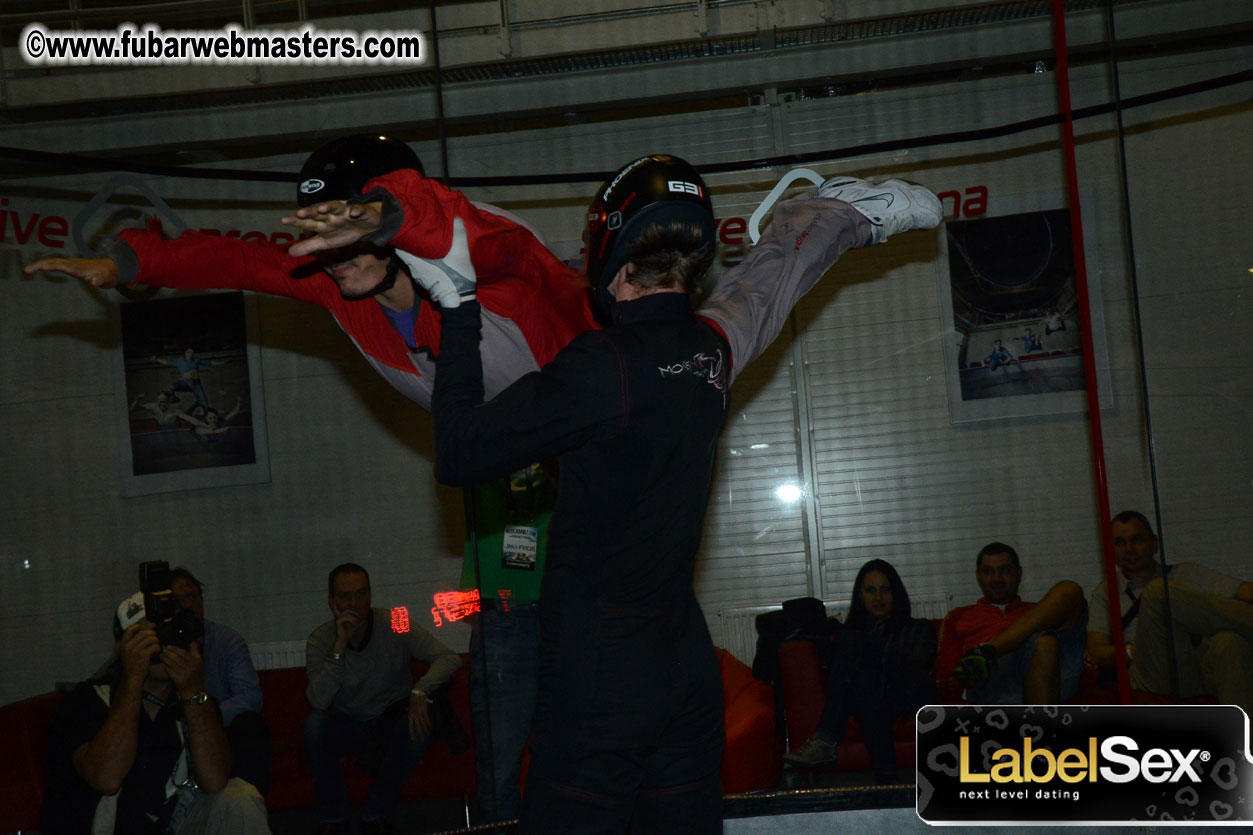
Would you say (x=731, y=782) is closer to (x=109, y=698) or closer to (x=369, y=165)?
(x=109, y=698)

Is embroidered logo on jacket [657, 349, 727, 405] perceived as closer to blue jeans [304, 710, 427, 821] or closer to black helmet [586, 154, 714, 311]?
black helmet [586, 154, 714, 311]

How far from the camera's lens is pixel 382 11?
3.31 metres

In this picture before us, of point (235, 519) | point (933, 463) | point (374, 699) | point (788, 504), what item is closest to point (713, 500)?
point (788, 504)

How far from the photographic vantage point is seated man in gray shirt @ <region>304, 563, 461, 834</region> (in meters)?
3.26

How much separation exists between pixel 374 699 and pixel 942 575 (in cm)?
206

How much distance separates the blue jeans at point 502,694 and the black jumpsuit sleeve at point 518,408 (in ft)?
4.24

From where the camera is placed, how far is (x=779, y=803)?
2373 mm

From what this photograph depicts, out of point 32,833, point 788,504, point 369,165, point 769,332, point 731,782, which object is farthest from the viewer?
point 788,504

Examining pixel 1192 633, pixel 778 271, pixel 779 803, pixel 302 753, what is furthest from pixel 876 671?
pixel 778 271

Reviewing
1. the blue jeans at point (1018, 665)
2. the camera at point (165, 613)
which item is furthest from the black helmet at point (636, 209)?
the blue jeans at point (1018, 665)

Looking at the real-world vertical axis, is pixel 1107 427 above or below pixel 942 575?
above

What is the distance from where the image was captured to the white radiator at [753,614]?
12.1 ft

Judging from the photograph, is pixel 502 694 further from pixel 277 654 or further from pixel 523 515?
pixel 277 654

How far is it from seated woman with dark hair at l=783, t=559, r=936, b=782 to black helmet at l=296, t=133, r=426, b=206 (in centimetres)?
238
